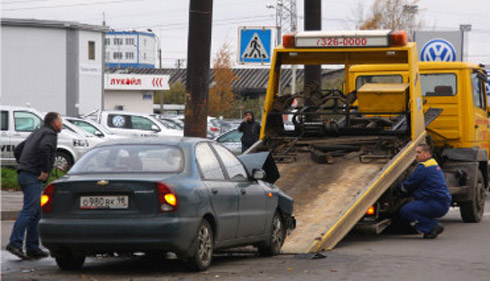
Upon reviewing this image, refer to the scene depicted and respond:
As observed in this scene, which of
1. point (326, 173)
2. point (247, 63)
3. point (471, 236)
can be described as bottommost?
point (471, 236)

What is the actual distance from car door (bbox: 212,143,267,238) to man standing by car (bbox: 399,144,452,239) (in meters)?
3.55

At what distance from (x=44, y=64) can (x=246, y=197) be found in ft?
151

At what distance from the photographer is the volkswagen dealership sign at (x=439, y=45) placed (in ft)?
90.5

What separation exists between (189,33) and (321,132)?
2662 mm

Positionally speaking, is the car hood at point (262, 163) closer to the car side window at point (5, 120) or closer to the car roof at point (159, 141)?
the car roof at point (159, 141)

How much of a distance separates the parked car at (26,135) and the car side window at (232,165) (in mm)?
14326

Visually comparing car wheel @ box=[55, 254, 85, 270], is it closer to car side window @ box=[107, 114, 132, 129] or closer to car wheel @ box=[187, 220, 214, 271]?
car wheel @ box=[187, 220, 214, 271]

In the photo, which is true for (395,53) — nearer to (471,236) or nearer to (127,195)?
(471,236)

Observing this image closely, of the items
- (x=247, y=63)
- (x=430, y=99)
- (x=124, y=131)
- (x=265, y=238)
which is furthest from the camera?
(x=124, y=131)

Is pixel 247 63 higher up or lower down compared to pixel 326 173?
higher up

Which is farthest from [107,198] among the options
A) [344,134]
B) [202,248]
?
[344,134]

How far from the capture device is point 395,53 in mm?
16578

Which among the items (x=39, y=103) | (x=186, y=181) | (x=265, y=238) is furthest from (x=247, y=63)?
(x=39, y=103)

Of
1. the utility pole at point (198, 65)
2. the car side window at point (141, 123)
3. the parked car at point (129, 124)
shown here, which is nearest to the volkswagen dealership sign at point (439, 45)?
the parked car at point (129, 124)
